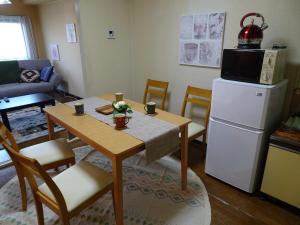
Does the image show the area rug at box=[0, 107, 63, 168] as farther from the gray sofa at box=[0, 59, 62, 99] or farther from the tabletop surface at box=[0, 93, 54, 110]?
the gray sofa at box=[0, 59, 62, 99]

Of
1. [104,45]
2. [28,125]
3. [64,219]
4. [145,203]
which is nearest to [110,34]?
[104,45]

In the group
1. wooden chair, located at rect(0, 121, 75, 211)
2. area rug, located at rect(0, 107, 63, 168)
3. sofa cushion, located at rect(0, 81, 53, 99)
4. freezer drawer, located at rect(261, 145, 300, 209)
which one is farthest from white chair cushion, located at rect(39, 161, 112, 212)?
sofa cushion, located at rect(0, 81, 53, 99)

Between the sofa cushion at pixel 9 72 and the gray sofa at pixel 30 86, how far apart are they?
11 cm

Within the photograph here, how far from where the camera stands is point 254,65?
5.73ft

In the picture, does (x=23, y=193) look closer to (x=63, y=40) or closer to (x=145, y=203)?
(x=145, y=203)

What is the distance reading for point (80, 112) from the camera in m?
1.85

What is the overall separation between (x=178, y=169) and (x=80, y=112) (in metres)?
1.21

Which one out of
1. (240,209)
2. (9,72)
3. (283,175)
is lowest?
(240,209)

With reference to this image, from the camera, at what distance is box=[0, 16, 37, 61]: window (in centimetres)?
542

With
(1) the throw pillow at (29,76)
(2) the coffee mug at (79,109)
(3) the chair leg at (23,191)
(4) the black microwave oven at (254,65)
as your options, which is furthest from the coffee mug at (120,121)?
(1) the throw pillow at (29,76)

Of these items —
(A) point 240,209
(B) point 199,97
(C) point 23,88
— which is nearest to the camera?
(A) point 240,209

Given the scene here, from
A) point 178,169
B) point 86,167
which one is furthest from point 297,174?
point 86,167

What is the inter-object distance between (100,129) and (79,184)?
0.40 m

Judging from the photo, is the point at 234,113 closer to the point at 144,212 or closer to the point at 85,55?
the point at 144,212
